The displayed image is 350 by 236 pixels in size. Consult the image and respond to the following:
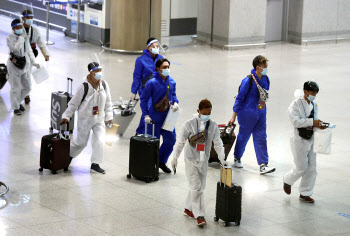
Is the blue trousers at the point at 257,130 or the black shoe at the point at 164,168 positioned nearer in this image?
the black shoe at the point at 164,168

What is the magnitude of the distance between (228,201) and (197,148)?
77 centimetres

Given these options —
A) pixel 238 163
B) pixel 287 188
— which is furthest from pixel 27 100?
pixel 287 188

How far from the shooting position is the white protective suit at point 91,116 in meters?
11.0

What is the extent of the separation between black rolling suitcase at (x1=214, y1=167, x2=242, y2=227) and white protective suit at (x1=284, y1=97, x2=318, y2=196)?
1.38 m

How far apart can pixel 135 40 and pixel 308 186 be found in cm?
1243

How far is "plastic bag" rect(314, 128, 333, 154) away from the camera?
1002 centimetres

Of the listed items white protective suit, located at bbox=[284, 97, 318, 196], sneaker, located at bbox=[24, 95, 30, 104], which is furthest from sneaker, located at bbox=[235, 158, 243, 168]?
sneaker, located at bbox=[24, 95, 30, 104]

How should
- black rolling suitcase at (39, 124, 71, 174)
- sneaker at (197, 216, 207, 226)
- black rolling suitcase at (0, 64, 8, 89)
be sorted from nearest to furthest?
sneaker at (197, 216, 207, 226) → black rolling suitcase at (39, 124, 71, 174) → black rolling suitcase at (0, 64, 8, 89)

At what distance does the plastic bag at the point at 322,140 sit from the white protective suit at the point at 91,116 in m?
3.16

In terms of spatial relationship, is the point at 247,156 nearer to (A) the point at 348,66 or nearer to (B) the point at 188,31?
(A) the point at 348,66

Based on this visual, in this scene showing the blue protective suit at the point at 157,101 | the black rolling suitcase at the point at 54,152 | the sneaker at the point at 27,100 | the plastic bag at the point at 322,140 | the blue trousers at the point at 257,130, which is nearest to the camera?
the plastic bag at the point at 322,140

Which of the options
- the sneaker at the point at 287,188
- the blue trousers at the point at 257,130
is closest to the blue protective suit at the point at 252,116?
the blue trousers at the point at 257,130

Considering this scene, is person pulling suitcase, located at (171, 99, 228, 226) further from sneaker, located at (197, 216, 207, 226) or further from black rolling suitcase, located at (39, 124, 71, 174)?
black rolling suitcase, located at (39, 124, 71, 174)

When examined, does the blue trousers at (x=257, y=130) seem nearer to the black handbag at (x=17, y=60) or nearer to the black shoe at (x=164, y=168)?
the black shoe at (x=164, y=168)
